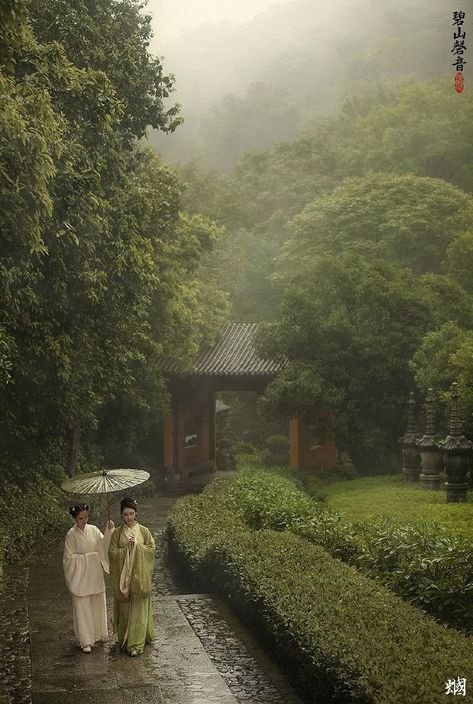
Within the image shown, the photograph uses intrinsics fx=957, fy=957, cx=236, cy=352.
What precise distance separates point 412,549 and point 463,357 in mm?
11737

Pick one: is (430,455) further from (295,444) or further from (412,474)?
(295,444)

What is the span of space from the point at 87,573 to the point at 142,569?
70 cm

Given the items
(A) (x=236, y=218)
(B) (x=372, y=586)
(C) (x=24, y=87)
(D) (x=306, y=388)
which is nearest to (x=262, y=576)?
(B) (x=372, y=586)

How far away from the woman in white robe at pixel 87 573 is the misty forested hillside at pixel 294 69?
5614cm

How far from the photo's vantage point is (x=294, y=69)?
77812 millimetres

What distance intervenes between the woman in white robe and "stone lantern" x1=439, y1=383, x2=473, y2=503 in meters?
11.8

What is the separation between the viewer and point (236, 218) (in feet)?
173

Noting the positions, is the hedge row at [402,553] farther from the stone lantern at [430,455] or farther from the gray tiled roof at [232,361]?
the gray tiled roof at [232,361]

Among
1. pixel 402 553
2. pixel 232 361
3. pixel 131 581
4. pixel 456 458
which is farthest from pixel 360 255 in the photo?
pixel 131 581

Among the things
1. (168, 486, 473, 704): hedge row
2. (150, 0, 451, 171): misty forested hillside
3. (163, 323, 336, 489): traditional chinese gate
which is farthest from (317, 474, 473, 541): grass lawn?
(150, 0, 451, 171): misty forested hillside

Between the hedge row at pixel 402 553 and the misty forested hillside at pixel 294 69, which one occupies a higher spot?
the misty forested hillside at pixel 294 69

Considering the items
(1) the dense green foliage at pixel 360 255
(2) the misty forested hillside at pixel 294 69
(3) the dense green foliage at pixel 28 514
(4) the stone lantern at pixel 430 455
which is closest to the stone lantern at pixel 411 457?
(1) the dense green foliage at pixel 360 255

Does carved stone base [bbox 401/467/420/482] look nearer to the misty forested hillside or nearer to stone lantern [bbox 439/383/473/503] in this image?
stone lantern [bbox 439/383/473/503]

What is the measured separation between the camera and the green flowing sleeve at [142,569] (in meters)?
9.54
